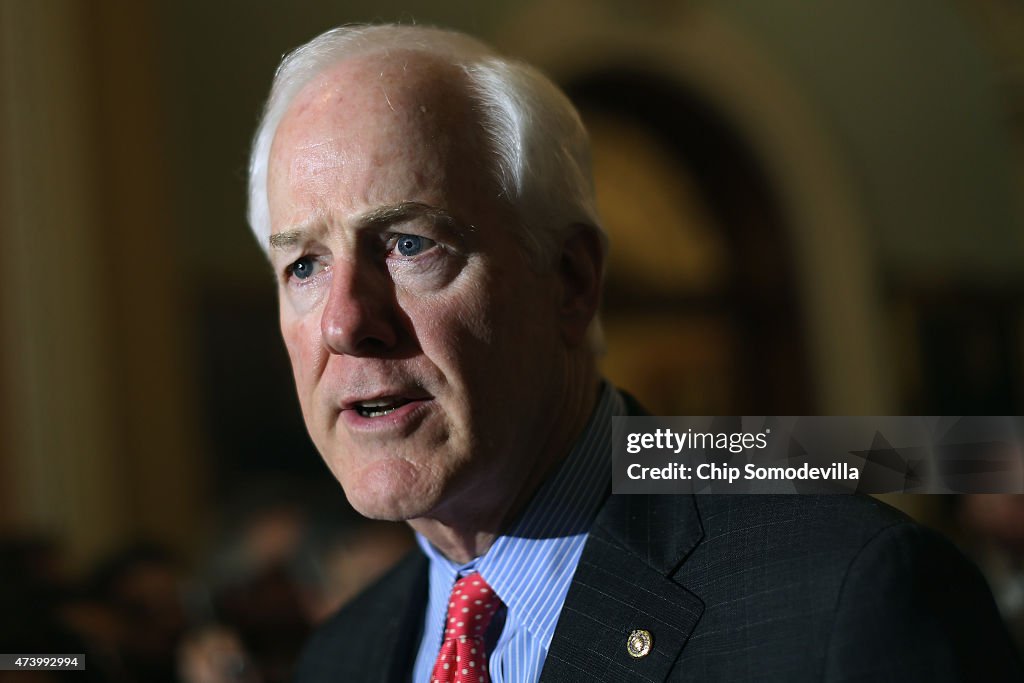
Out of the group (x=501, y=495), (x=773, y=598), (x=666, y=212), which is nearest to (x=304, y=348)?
(x=501, y=495)

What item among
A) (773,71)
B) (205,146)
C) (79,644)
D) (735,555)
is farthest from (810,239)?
(735,555)

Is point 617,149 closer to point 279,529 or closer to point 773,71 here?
point 773,71

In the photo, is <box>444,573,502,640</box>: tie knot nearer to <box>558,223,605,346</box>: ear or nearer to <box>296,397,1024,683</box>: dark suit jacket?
<box>296,397,1024,683</box>: dark suit jacket

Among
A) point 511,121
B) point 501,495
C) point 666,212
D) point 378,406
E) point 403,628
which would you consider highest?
point 511,121

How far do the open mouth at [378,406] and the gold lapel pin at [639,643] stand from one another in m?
0.50

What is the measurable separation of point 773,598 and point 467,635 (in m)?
0.54

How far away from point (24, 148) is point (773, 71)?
6052mm

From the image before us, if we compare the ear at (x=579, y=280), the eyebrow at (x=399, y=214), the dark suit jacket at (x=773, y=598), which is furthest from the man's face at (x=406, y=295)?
the dark suit jacket at (x=773, y=598)

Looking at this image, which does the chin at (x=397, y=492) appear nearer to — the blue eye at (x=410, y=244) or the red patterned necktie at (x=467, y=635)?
the red patterned necktie at (x=467, y=635)

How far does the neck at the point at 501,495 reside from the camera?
1867 millimetres

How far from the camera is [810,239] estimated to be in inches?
375

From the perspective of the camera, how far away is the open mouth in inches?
70.8

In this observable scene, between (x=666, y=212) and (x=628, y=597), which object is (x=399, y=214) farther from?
(x=666, y=212)

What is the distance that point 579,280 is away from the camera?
6.70 ft
